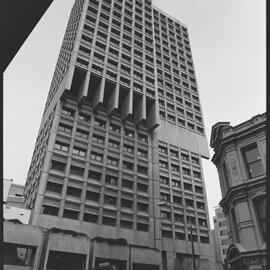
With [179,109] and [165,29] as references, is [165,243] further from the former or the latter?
[165,29]

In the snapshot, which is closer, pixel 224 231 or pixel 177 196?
pixel 177 196

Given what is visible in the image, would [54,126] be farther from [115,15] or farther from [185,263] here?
[115,15]

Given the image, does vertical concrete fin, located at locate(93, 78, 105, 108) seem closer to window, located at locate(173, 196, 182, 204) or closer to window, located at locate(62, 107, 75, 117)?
window, located at locate(62, 107, 75, 117)

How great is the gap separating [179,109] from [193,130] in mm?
5950

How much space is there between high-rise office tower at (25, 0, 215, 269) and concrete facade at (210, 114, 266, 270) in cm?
1224

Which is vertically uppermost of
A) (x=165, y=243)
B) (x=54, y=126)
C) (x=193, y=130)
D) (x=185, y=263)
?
(x=193, y=130)

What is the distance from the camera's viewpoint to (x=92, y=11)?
60.2 metres

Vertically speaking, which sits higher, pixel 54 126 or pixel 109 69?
pixel 109 69

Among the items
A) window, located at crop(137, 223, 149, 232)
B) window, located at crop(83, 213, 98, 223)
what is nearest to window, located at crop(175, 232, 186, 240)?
window, located at crop(137, 223, 149, 232)

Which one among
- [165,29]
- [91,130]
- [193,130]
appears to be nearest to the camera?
[91,130]

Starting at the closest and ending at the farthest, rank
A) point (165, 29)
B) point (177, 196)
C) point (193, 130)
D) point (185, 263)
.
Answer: point (185, 263)
point (177, 196)
point (193, 130)
point (165, 29)

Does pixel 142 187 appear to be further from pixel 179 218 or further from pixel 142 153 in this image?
pixel 179 218

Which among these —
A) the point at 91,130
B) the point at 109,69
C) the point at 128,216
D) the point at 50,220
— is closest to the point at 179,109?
the point at 109,69

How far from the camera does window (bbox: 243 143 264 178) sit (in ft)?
62.5
